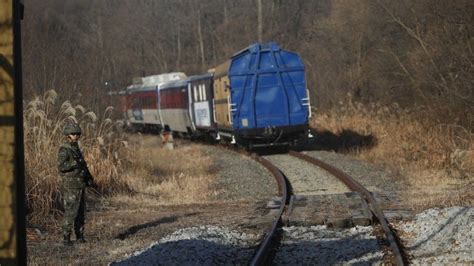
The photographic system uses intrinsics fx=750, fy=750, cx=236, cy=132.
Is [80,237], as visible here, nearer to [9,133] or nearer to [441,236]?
[441,236]

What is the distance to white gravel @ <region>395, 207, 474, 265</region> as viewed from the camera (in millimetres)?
8062

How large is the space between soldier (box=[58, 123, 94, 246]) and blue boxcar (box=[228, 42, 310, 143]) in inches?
537

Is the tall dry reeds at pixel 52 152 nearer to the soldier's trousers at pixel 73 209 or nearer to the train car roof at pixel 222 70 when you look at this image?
the soldier's trousers at pixel 73 209

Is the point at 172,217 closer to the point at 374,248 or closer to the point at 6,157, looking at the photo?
the point at 374,248

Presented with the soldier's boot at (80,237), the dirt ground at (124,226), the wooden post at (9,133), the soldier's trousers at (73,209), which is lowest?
the dirt ground at (124,226)

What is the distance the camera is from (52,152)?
13883mm

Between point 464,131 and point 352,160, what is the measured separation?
3381mm

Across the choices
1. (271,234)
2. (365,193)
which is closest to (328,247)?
(271,234)

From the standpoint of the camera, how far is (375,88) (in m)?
33.3

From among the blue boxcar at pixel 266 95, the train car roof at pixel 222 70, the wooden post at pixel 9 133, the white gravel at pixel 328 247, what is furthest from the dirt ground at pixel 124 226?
the train car roof at pixel 222 70

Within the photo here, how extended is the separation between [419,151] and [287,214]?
9565 millimetres

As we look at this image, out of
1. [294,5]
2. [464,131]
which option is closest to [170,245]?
[464,131]

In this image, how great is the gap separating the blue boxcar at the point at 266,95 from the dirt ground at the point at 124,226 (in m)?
9.08

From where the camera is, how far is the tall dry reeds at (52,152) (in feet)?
41.2
